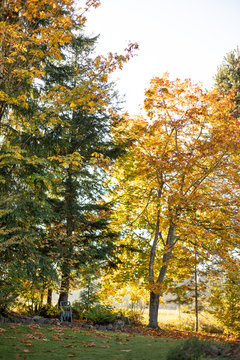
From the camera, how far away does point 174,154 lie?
38.6 feet

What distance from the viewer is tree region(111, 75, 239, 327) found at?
36.0 ft

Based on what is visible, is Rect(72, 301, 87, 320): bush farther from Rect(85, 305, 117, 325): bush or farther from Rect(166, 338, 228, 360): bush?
Rect(166, 338, 228, 360): bush

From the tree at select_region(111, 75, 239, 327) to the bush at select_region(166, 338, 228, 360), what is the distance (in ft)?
21.1

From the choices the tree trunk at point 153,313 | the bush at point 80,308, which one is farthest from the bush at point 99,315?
the tree trunk at point 153,313

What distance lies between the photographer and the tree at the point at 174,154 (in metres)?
11.0

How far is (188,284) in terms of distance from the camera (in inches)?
608

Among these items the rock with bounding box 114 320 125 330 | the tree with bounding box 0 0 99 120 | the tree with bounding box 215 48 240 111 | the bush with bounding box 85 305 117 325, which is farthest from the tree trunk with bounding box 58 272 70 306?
the tree with bounding box 215 48 240 111

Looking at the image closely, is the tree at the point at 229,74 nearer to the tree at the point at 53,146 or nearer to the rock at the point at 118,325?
the tree at the point at 53,146

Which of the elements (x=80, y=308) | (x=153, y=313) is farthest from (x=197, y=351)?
(x=153, y=313)

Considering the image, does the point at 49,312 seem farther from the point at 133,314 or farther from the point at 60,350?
the point at 60,350

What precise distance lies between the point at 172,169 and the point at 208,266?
16.3 feet

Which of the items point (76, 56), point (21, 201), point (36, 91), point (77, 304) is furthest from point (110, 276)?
point (76, 56)

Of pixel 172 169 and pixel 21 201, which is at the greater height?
pixel 172 169

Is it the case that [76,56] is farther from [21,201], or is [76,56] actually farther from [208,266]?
[208,266]
